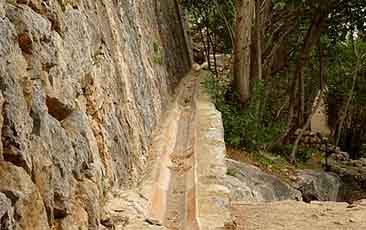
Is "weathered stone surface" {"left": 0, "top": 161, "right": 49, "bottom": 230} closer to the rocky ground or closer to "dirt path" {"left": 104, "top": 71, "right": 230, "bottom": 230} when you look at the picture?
"dirt path" {"left": 104, "top": 71, "right": 230, "bottom": 230}

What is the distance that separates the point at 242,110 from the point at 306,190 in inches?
92.4

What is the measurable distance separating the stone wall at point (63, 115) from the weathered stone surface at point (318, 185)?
7809 millimetres

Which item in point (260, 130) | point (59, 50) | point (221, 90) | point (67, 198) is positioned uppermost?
point (59, 50)

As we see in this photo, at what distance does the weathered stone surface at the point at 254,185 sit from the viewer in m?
10.8

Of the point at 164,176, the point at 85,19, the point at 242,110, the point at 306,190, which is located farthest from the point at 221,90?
the point at 85,19

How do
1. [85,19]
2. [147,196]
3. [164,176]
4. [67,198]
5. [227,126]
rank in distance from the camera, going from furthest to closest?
[227,126] < [164,176] < [147,196] < [85,19] < [67,198]

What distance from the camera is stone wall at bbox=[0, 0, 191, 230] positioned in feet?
10.8

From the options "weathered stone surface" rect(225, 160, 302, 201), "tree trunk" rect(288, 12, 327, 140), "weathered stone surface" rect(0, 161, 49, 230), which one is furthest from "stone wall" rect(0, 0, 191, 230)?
"tree trunk" rect(288, 12, 327, 140)

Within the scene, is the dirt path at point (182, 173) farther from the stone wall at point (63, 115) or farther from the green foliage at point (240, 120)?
the green foliage at point (240, 120)

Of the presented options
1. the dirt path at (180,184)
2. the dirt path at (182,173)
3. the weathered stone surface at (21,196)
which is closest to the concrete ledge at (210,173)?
the dirt path at (180,184)

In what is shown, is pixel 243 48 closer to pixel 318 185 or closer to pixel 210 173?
pixel 318 185

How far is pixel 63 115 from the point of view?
14.4 feet

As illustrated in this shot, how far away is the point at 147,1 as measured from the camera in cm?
1299

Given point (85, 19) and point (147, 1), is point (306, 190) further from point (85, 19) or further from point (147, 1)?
point (85, 19)
